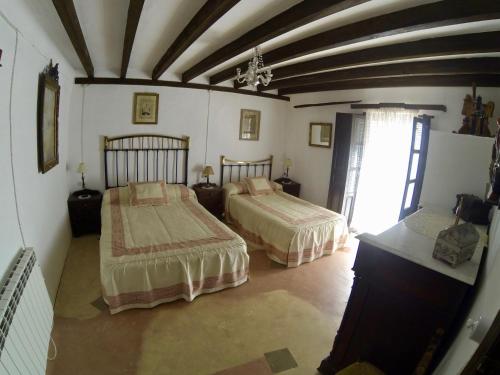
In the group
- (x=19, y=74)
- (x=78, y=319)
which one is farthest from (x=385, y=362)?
(x=19, y=74)

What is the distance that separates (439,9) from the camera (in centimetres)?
131

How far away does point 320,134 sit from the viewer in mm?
4527

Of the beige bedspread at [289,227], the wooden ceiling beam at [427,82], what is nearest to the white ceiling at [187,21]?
the wooden ceiling beam at [427,82]

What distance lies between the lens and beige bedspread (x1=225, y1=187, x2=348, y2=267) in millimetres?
3143

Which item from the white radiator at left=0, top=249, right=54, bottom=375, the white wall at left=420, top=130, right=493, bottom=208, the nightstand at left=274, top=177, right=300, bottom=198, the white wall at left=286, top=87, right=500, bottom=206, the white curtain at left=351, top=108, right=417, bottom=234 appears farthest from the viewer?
the nightstand at left=274, top=177, right=300, bottom=198

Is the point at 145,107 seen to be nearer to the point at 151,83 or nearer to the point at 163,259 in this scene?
the point at 151,83

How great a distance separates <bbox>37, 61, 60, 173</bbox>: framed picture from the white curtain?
12.2 feet

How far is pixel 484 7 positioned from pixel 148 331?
2.90m

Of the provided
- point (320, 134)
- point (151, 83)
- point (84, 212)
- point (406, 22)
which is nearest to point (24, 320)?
point (84, 212)

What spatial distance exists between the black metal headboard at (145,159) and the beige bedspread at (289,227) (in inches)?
43.8

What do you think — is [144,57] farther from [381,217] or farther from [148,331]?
[381,217]

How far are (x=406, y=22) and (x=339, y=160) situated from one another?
2.72 metres

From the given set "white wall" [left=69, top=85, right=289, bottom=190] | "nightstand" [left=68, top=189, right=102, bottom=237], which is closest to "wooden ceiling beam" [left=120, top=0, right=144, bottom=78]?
"white wall" [left=69, top=85, right=289, bottom=190]

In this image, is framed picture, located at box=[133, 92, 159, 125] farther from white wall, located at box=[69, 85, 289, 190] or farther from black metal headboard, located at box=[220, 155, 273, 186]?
black metal headboard, located at box=[220, 155, 273, 186]
